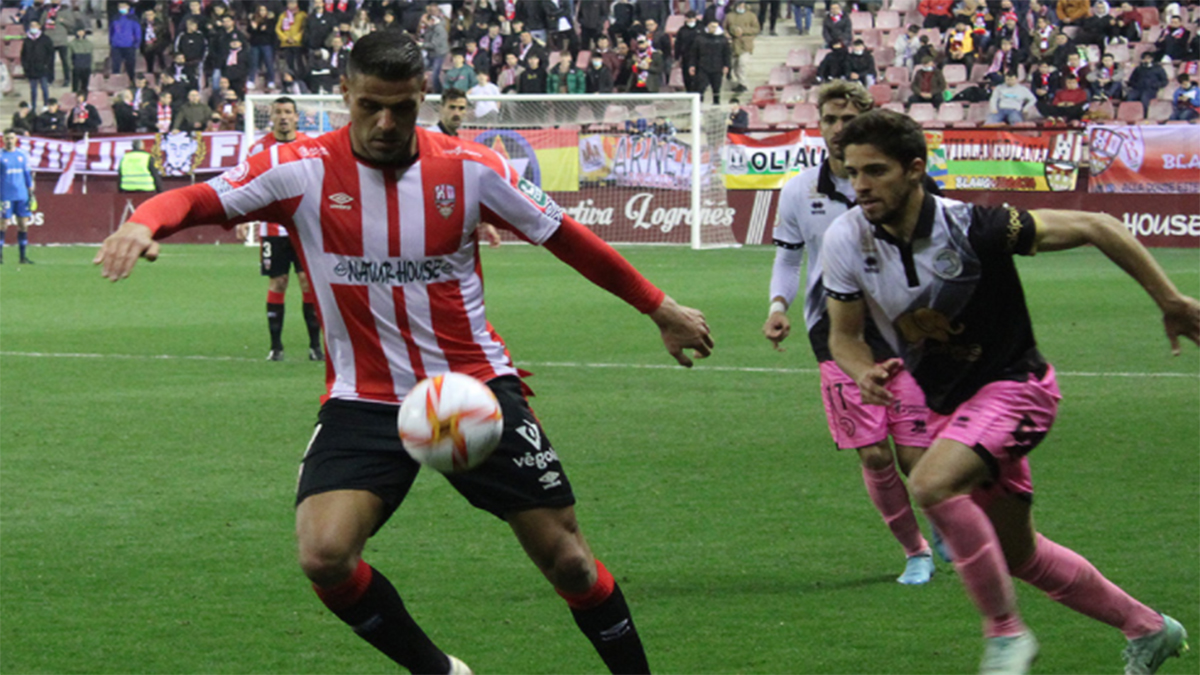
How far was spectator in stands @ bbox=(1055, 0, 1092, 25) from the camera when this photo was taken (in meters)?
28.6

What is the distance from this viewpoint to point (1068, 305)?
57.5 ft

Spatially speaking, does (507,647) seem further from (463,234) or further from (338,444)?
(463,234)

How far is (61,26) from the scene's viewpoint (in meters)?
35.2

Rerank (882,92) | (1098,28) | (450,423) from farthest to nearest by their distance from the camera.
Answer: (882,92) → (1098,28) → (450,423)

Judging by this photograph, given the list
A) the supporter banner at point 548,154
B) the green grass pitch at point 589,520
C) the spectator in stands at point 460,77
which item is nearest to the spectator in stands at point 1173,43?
the supporter banner at point 548,154

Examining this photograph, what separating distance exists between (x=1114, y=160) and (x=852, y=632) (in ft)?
67.3

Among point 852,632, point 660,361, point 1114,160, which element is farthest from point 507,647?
point 1114,160

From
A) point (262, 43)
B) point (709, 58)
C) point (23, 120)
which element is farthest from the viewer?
point (262, 43)

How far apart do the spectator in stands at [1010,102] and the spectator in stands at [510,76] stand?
8.83 metres

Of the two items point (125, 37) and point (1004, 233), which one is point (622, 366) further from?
point (125, 37)

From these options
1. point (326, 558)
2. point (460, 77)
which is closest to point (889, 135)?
point (326, 558)

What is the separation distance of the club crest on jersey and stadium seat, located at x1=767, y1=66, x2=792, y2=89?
91.1 ft

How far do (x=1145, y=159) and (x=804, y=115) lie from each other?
731 centimetres

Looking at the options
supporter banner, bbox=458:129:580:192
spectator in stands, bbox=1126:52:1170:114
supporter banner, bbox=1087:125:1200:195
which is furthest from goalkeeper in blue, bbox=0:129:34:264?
spectator in stands, bbox=1126:52:1170:114
